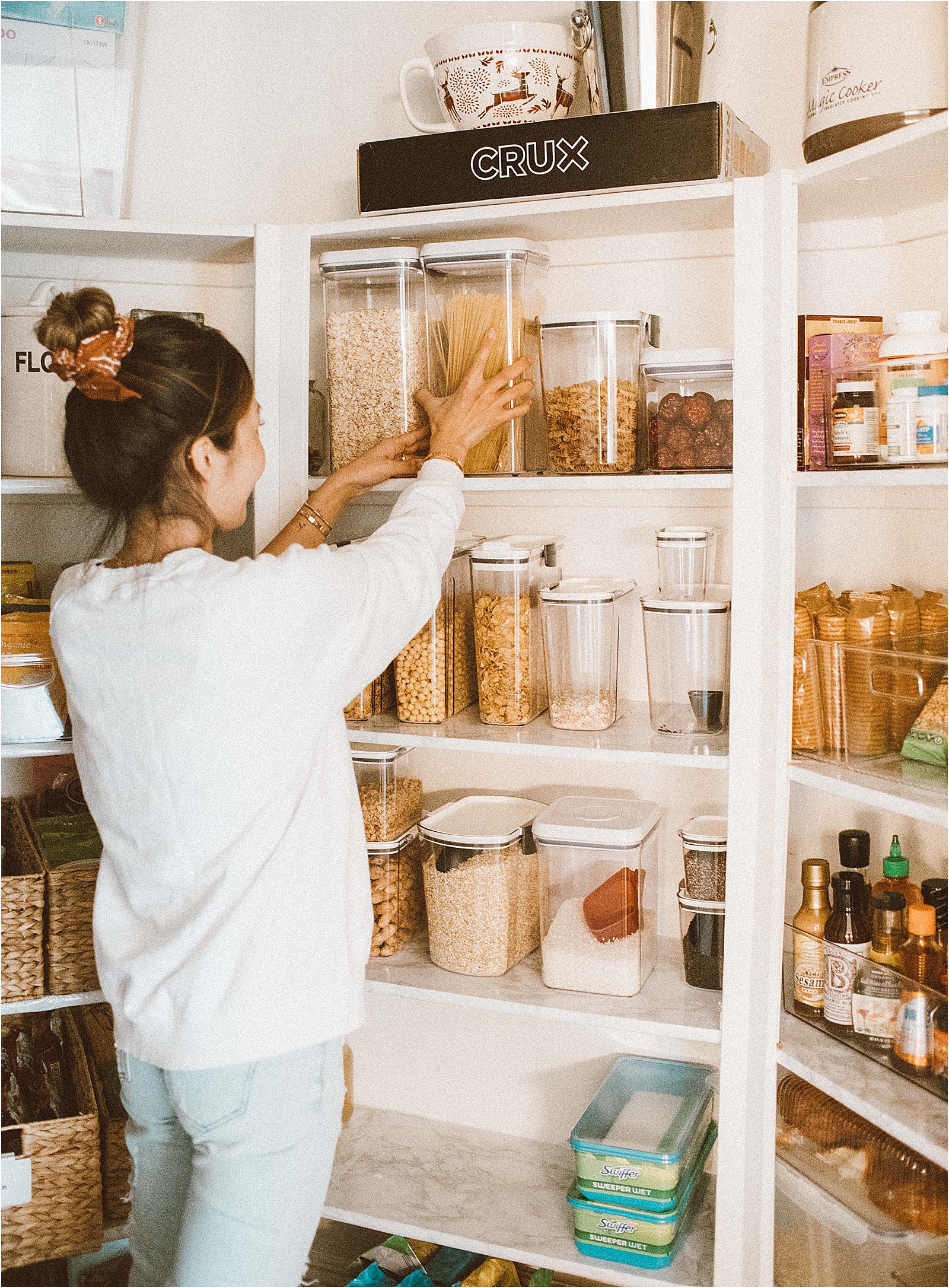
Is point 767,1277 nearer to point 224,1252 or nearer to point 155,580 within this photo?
point 224,1252

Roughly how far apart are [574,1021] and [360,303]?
1227 mm

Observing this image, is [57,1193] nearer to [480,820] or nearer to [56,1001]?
[56,1001]

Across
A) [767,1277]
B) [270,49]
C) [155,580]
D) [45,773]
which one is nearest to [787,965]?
[767,1277]

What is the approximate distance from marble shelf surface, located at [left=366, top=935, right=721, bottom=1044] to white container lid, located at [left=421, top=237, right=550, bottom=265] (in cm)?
119

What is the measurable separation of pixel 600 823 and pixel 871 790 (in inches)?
19.3

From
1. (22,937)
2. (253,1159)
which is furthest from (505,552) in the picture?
(22,937)

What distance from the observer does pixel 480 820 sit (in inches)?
79.1

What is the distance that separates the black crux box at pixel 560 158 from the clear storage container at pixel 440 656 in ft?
1.92

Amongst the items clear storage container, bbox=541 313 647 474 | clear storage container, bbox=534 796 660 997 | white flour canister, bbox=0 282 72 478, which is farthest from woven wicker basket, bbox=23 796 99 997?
clear storage container, bbox=541 313 647 474

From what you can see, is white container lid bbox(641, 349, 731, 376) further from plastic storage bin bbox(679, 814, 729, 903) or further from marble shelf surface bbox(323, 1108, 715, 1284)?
marble shelf surface bbox(323, 1108, 715, 1284)

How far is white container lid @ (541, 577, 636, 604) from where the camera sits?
176 centimetres

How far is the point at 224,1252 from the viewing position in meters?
1.42

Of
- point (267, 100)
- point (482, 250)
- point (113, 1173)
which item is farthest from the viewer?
point (267, 100)

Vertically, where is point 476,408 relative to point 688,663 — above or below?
above
